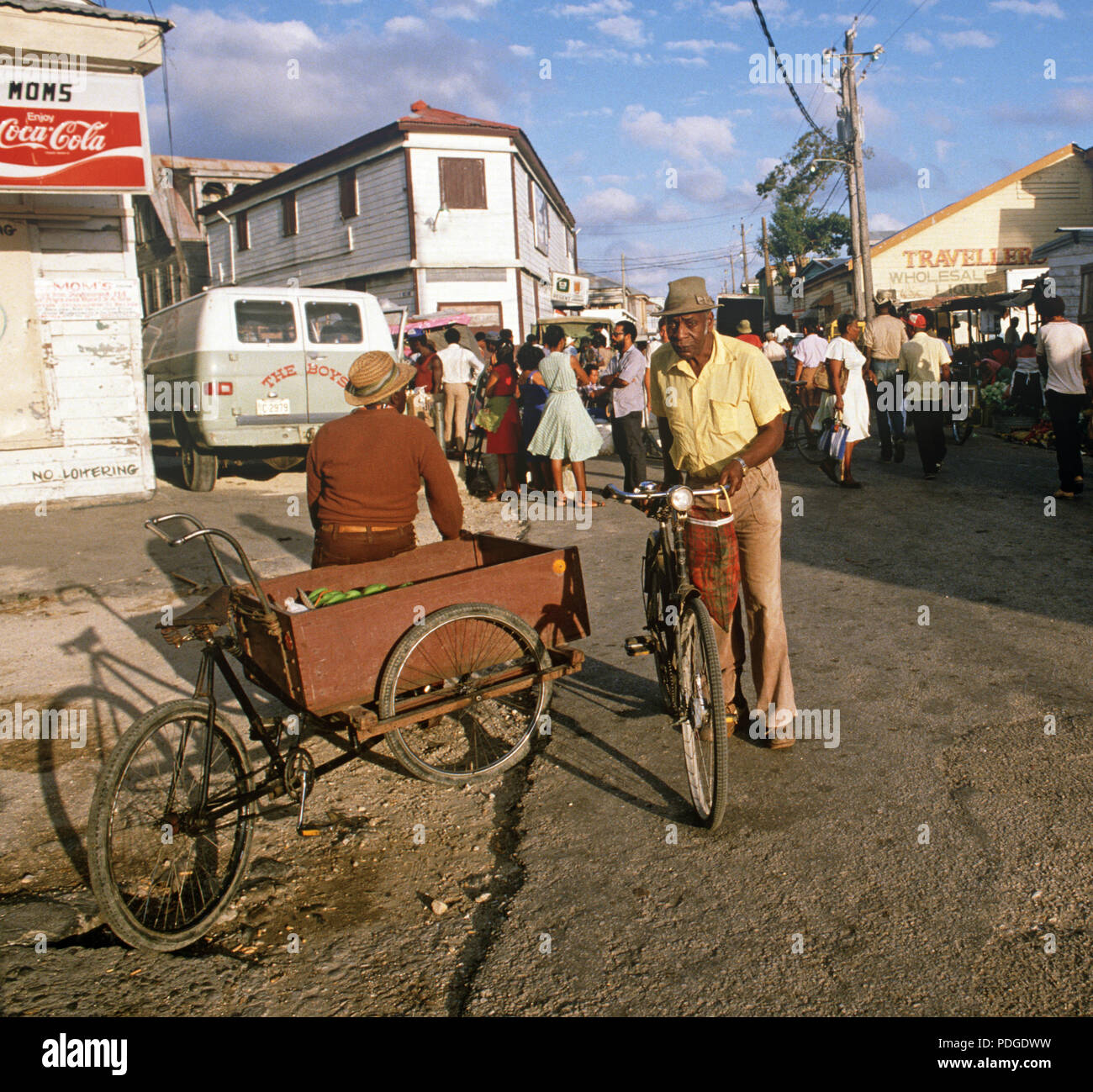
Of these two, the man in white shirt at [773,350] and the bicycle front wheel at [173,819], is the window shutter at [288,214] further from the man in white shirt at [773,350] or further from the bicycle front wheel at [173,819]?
the bicycle front wheel at [173,819]

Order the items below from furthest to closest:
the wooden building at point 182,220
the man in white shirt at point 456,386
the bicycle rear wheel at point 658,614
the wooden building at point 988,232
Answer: the wooden building at point 182,220
the wooden building at point 988,232
the man in white shirt at point 456,386
the bicycle rear wheel at point 658,614

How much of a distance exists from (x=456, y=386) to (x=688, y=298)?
1126 cm

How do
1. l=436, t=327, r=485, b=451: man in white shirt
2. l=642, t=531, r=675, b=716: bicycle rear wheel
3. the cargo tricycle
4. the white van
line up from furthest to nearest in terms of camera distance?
1. l=436, t=327, r=485, b=451: man in white shirt
2. the white van
3. l=642, t=531, r=675, b=716: bicycle rear wheel
4. the cargo tricycle

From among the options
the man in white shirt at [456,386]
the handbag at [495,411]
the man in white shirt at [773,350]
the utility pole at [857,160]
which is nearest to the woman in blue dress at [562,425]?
the handbag at [495,411]

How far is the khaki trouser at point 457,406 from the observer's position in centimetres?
1501

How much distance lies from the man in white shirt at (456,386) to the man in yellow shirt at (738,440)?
10.8 m

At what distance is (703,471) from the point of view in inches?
168

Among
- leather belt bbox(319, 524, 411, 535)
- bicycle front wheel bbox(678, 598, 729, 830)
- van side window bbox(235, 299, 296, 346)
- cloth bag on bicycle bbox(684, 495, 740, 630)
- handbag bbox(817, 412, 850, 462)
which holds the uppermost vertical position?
van side window bbox(235, 299, 296, 346)

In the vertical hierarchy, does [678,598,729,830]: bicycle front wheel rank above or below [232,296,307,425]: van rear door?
below

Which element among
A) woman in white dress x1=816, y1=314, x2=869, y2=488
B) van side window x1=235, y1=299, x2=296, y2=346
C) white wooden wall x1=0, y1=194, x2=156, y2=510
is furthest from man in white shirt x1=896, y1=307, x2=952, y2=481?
white wooden wall x1=0, y1=194, x2=156, y2=510

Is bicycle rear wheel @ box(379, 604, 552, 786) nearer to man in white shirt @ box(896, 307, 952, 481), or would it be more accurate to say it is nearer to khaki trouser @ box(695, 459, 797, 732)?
khaki trouser @ box(695, 459, 797, 732)

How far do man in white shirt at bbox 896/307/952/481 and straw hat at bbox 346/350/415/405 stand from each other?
8420mm

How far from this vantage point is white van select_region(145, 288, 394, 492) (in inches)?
443
